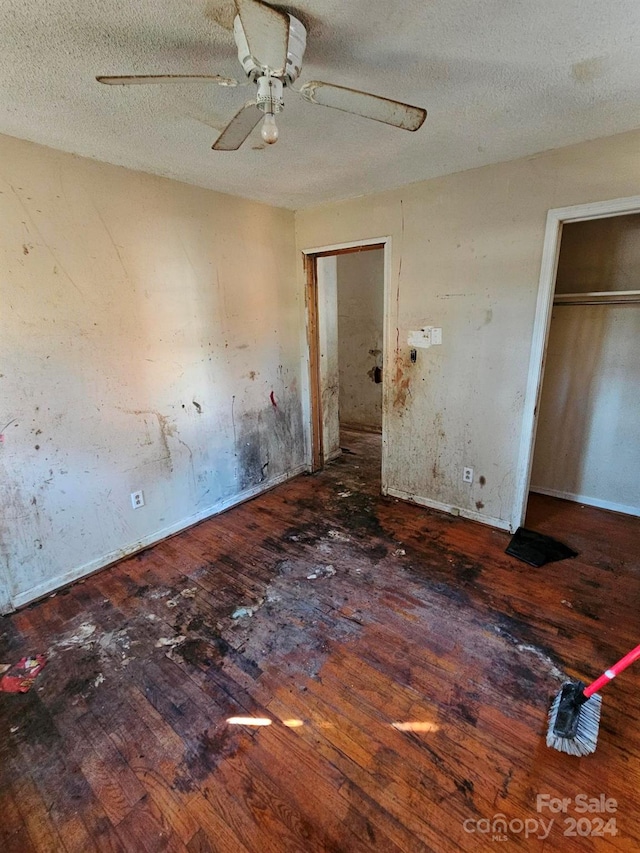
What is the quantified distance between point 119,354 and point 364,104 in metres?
1.91

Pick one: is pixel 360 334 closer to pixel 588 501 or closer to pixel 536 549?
pixel 588 501

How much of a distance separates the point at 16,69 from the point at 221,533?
8.49 feet

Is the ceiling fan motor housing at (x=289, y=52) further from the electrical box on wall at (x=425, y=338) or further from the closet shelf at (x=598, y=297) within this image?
the closet shelf at (x=598, y=297)

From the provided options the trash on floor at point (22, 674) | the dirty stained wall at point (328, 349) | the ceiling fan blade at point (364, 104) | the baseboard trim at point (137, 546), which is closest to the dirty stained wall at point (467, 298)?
the dirty stained wall at point (328, 349)

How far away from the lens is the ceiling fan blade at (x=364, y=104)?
121 centimetres

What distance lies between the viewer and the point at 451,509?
3041 mm

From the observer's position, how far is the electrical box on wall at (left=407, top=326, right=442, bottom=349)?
287cm

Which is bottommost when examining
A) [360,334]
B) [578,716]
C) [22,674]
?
[22,674]

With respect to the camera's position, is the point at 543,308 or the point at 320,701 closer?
the point at 320,701

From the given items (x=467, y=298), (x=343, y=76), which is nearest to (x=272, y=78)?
(x=343, y=76)

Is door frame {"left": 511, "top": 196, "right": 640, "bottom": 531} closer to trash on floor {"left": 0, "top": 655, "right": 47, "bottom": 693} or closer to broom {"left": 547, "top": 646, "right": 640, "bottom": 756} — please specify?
broom {"left": 547, "top": 646, "right": 640, "bottom": 756}

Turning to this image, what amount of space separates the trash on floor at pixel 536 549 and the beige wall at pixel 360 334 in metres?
2.71

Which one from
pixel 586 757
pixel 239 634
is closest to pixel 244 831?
pixel 239 634

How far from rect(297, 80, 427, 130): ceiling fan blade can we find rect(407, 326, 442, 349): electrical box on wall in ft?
5.26
